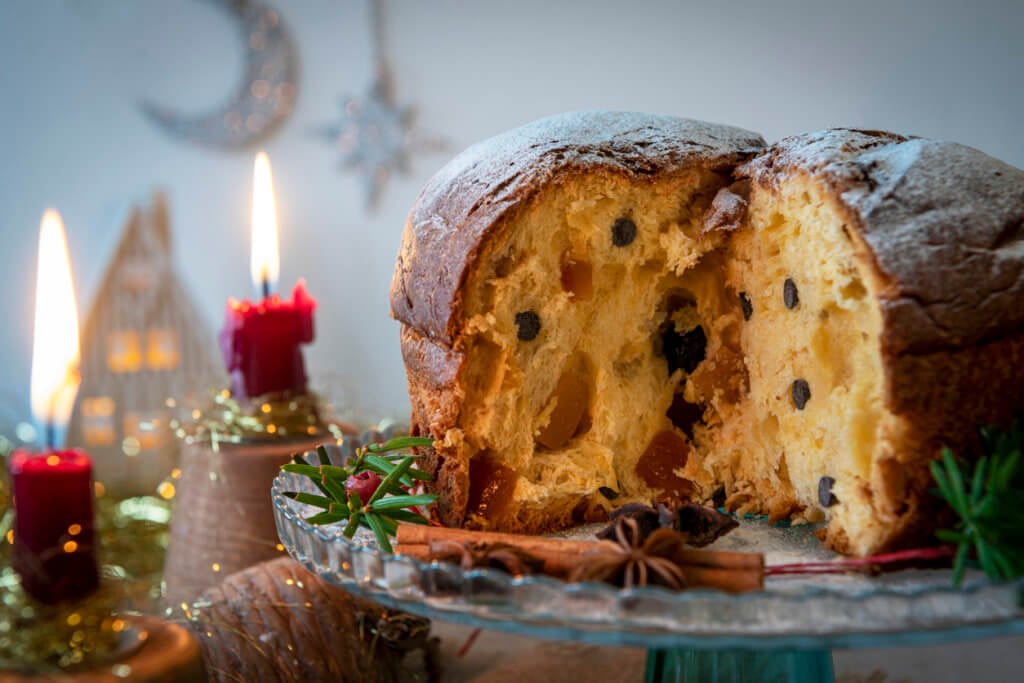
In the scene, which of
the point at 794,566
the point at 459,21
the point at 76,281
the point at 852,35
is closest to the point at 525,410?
the point at 794,566

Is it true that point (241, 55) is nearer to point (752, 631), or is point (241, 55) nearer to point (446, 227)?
point (446, 227)

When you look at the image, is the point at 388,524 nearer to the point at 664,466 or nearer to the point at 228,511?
the point at 664,466

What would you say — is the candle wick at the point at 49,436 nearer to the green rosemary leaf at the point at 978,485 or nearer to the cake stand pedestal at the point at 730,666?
the cake stand pedestal at the point at 730,666

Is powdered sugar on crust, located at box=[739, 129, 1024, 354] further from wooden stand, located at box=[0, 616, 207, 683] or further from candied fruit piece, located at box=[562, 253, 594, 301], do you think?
wooden stand, located at box=[0, 616, 207, 683]

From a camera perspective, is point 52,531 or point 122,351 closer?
point 52,531

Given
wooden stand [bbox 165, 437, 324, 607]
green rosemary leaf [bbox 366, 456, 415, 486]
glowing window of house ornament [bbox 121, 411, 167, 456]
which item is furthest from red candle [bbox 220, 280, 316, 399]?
glowing window of house ornament [bbox 121, 411, 167, 456]

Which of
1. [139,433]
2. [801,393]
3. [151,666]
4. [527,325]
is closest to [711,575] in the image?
[801,393]
